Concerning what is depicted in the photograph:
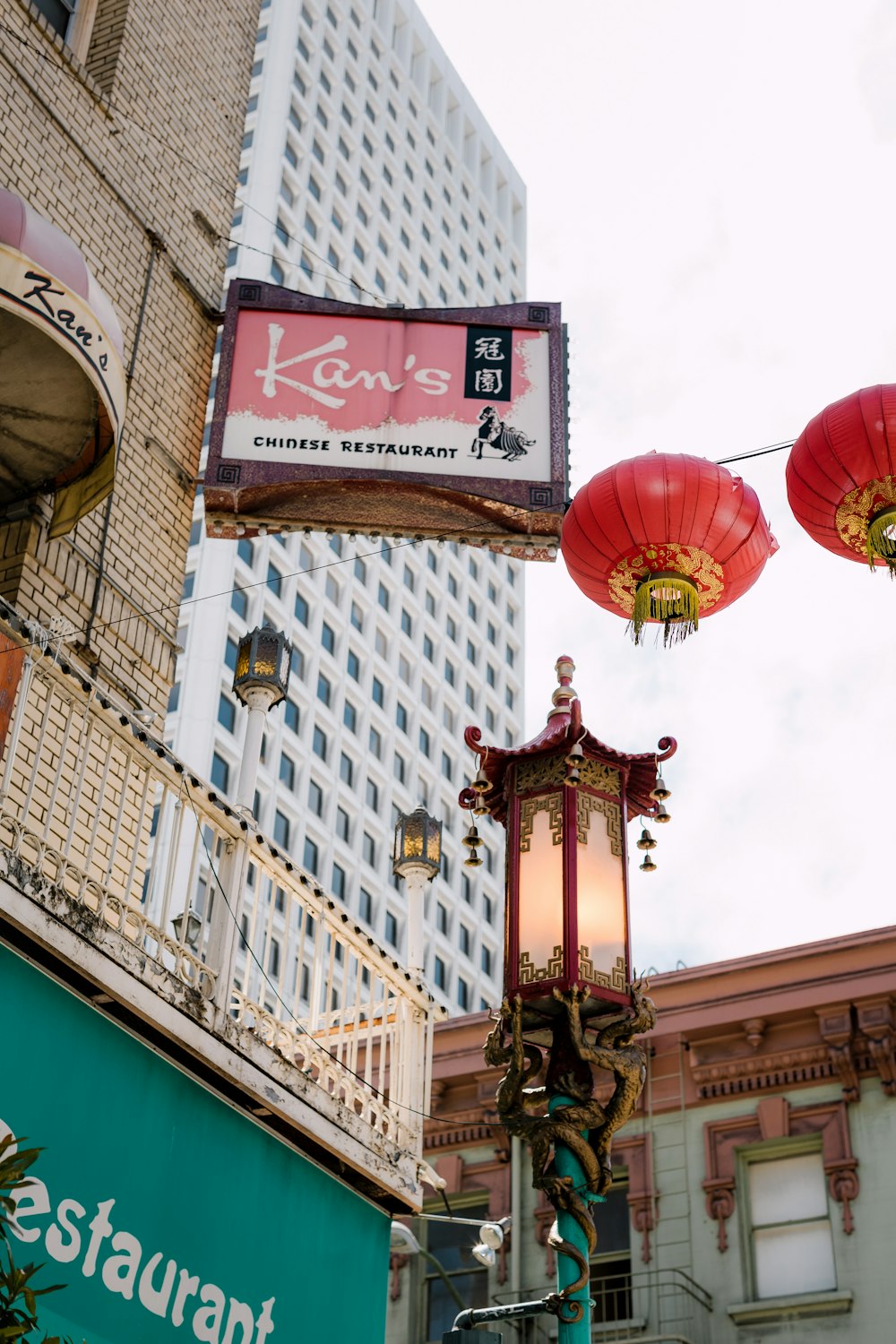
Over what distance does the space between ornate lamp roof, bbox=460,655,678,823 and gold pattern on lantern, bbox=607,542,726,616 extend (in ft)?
5.53

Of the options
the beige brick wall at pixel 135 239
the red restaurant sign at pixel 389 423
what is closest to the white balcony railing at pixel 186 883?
the beige brick wall at pixel 135 239

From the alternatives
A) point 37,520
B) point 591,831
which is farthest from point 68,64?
point 591,831

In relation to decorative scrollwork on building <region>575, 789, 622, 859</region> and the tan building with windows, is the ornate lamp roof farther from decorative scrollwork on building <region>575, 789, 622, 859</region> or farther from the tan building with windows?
the tan building with windows

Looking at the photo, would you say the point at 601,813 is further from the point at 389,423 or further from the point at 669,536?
the point at 389,423

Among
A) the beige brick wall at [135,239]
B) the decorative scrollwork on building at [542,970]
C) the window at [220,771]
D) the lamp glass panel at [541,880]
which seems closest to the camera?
the decorative scrollwork on building at [542,970]

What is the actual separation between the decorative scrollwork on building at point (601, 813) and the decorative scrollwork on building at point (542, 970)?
683 mm

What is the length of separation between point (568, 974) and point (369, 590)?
67547mm

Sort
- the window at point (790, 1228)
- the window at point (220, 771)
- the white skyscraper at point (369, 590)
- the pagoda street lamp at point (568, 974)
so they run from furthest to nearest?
the white skyscraper at point (369, 590)
the window at point (220, 771)
the window at point (790, 1228)
the pagoda street lamp at point (568, 974)

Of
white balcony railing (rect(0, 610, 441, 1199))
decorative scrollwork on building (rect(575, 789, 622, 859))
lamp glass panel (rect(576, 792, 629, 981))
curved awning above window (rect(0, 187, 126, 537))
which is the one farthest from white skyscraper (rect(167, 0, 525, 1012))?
lamp glass panel (rect(576, 792, 629, 981))

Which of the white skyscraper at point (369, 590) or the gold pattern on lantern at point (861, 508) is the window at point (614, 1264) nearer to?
the gold pattern on lantern at point (861, 508)

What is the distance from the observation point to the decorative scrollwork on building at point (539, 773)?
27.3 feet

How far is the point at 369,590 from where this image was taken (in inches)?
2940

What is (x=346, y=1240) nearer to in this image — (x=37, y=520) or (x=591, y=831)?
(x=591, y=831)

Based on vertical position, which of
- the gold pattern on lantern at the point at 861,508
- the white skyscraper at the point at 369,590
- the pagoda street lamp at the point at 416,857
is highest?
the white skyscraper at the point at 369,590
